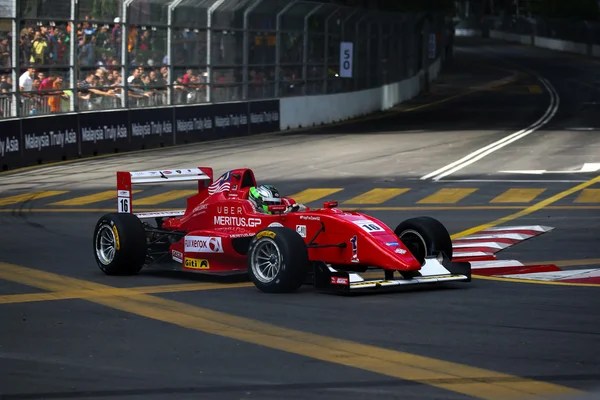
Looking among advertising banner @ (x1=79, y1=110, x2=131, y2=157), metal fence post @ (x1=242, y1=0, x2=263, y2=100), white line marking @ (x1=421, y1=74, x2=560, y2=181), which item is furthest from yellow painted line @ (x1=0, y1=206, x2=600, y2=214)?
metal fence post @ (x1=242, y1=0, x2=263, y2=100)

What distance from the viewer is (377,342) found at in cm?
998

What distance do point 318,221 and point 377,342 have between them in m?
3.15

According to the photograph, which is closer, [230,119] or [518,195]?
[518,195]

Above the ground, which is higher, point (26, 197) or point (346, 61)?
point (346, 61)

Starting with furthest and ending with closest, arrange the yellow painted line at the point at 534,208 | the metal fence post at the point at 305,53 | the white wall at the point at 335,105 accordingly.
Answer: the metal fence post at the point at 305,53
the white wall at the point at 335,105
the yellow painted line at the point at 534,208

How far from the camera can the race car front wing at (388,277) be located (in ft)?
A: 40.1

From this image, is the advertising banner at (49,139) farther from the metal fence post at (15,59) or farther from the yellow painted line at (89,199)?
the yellow painted line at (89,199)

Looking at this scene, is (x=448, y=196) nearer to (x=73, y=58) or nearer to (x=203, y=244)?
(x=203, y=244)

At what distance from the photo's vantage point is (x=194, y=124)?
3556 centimetres

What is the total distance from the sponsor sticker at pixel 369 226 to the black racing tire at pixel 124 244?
2474 millimetres

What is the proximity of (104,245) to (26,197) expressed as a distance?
28.5 feet

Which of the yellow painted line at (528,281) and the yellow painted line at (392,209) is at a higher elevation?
the yellow painted line at (528,281)

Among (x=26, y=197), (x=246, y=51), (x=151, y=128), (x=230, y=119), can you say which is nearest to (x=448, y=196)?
(x=26, y=197)

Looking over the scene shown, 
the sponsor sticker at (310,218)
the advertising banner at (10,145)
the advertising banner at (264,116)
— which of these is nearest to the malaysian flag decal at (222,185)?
the sponsor sticker at (310,218)
